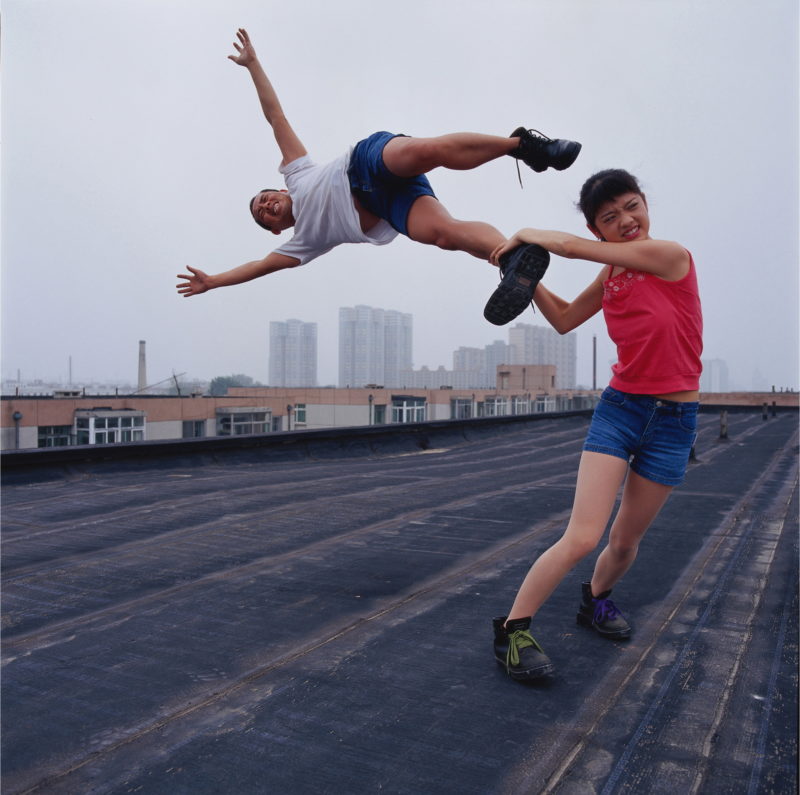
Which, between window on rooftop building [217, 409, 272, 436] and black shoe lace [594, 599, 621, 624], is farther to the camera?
window on rooftop building [217, 409, 272, 436]

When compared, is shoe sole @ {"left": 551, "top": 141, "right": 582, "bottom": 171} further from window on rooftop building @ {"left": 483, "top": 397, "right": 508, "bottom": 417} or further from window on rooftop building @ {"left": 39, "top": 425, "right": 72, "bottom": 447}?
window on rooftop building @ {"left": 483, "top": 397, "right": 508, "bottom": 417}

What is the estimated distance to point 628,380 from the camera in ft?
8.15

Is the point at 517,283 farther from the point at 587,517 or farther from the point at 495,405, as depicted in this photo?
the point at 495,405

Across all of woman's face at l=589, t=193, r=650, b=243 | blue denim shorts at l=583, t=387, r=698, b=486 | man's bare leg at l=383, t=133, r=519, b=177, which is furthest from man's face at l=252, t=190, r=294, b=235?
blue denim shorts at l=583, t=387, r=698, b=486

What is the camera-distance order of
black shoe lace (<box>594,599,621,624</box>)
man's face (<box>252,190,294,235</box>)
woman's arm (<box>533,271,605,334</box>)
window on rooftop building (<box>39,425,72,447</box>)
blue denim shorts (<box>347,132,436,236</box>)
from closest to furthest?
blue denim shorts (<box>347,132,436,236</box>)
man's face (<box>252,190,294,235</box>)
woman's arm (<box>533,271,605,334</box>)
black shoe lace (<box>594,599,621,624</box>)
window on rooftop building (<box>39,425,72,447</box>)

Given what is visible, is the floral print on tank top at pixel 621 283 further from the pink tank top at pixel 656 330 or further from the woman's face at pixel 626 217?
the woman's face at pixel 626 217

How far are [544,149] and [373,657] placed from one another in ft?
6.72

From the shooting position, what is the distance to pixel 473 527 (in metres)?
5.10

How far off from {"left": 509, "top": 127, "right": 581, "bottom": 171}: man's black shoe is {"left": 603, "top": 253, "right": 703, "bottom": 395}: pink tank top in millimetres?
513

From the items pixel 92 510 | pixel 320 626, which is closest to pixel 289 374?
pixel 92 510

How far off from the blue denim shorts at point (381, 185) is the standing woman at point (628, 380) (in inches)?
15.4

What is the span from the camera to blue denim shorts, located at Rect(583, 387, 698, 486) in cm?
248

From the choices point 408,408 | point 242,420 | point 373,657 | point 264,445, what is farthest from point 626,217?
point 408,408

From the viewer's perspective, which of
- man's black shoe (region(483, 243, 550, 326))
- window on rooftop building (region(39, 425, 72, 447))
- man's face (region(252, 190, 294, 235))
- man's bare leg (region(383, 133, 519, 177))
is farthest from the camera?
window on rooftop building (region(39, 425, 72, 447))
